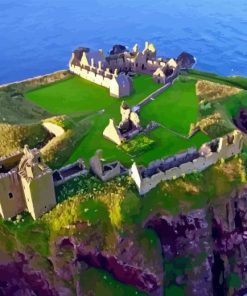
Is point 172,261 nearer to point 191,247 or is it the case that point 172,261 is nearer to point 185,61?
point 191,247

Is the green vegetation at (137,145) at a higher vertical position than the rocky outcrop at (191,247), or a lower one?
higher

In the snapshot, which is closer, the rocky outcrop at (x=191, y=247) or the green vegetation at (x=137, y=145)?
the rocky outcrop at (x=191, y=247)

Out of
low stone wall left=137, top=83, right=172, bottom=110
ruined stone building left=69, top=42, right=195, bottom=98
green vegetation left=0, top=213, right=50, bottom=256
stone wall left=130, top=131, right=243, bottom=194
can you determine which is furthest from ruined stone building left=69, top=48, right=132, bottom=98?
green vegetation left=0, top=213, right=50, bottom=256

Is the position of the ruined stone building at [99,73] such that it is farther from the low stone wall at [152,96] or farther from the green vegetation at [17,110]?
the green vegetation at [17,110]

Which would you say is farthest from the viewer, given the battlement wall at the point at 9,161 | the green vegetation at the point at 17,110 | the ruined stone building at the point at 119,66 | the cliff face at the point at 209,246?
the ruined stone building at the point at 119,66

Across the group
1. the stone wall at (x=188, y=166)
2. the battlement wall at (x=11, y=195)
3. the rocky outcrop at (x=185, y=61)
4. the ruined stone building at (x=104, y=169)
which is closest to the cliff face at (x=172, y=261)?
the stone wall at (x=188, y=166)

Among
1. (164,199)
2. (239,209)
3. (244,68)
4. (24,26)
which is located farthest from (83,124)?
(24,26)

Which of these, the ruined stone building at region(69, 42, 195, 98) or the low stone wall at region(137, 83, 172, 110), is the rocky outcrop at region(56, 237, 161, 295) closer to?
the low stone wall at region(137, 83, 172, 110)
